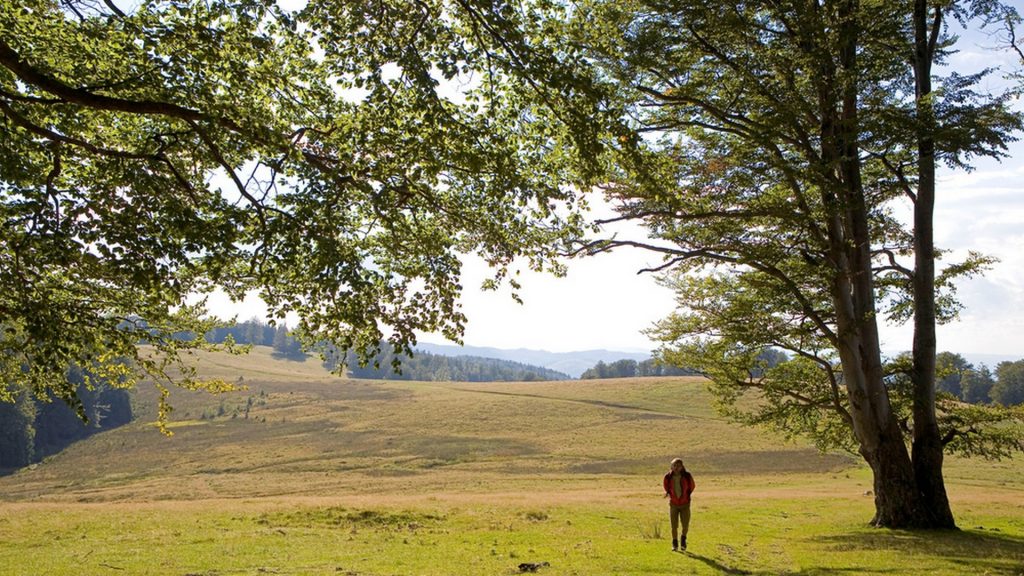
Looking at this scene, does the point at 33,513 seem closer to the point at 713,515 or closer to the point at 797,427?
the point at 713,515

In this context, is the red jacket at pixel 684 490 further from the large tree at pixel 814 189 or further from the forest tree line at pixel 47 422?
the forest tree line at pixel 47 422

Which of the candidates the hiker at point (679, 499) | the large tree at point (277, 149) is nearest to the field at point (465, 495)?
the hiker at point (679, 499)

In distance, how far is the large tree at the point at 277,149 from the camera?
8.20 metres

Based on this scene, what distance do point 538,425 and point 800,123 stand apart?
77603mm

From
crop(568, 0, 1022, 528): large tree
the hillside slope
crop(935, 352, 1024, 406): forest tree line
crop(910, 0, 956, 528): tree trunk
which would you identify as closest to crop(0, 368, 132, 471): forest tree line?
the hillside slope

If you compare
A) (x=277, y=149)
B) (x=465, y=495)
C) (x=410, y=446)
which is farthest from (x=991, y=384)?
(x=277, y=149)

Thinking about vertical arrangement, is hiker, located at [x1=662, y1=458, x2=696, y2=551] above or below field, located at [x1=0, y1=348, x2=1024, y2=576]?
above

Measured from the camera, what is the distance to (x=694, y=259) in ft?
59.4

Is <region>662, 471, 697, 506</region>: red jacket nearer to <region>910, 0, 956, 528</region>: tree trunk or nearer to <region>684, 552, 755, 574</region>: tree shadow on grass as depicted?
<region>684, 552, 755, 574</region>: tree shadow on grass

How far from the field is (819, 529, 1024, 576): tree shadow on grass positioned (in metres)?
0.12

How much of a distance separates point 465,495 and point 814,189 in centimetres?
2775

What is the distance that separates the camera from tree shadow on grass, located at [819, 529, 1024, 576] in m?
12.8

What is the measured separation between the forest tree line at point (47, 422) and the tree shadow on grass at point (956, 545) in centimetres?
7619

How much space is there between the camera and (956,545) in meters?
15.1
